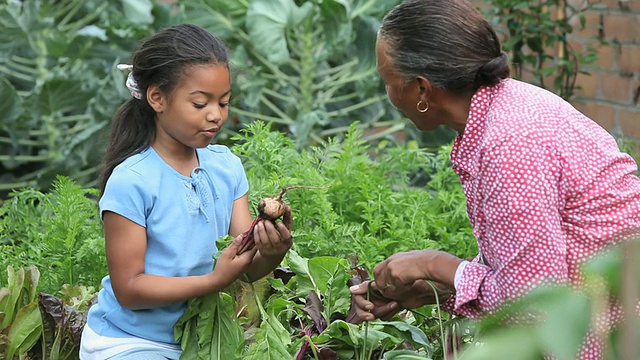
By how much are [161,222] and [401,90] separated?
25.4 inches

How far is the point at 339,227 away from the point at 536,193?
1.31 metres

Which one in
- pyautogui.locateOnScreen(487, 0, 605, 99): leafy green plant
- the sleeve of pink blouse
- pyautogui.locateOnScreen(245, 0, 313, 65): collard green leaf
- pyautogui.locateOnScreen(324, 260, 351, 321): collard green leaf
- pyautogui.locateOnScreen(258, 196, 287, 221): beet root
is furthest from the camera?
pyautogui.locateOnScreen(245, 0, 313, 65): collard green leaf

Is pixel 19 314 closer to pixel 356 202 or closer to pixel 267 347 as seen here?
pixel 267 347

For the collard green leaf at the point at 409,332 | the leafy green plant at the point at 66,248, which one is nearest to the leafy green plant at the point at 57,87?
the leafy green plant at the point at 66,248

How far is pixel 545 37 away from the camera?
188 inches

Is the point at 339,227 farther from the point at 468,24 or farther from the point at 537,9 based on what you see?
the point at 537,9

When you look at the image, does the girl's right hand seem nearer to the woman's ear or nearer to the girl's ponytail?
the girl's ponytail

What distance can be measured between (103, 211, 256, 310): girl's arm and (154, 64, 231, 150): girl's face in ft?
0.84

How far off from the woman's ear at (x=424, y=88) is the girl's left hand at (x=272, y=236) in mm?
389

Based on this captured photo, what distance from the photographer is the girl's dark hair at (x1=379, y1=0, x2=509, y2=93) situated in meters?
1.97

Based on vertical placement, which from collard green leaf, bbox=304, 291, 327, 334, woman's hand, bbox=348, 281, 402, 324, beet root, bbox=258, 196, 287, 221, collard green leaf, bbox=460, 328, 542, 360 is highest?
collard green leaf, bbox=460, 328, 542, 360

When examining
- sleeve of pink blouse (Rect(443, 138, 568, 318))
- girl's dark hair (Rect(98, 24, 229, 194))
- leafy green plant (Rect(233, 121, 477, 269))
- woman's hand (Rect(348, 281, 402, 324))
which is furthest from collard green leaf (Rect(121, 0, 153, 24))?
sleeve of pink blouse (Rect(443, 138, 568, 318))

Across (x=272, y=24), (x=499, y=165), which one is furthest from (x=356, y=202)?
(x=272, y=24)

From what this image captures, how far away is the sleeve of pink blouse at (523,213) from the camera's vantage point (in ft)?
5.79
